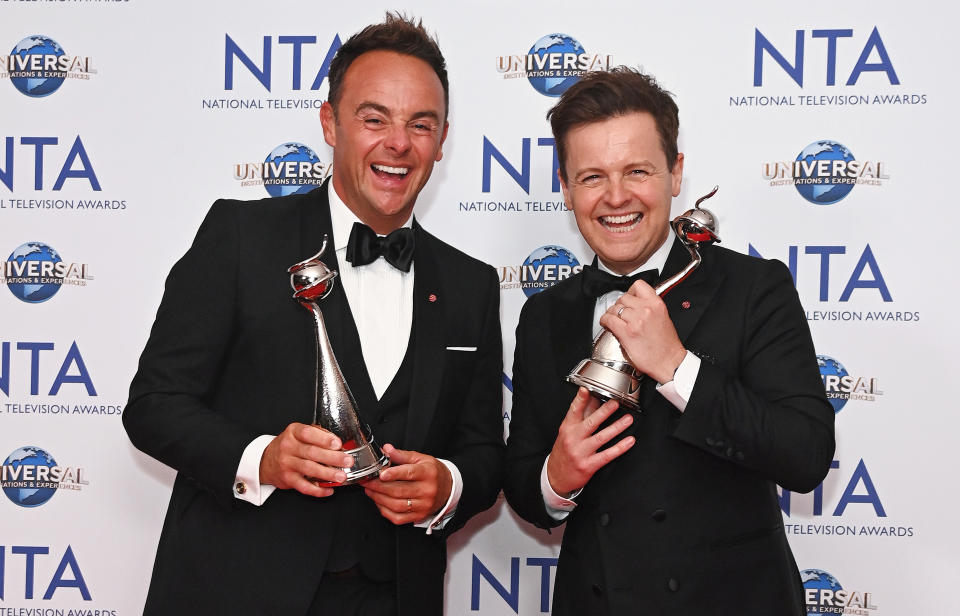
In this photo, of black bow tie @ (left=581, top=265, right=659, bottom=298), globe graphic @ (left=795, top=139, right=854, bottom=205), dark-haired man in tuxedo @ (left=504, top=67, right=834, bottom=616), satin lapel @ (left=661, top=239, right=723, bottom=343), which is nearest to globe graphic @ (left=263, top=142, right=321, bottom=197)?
dark-haired man in tuxedo @ (left=504, top=67, right=834, bottom=616)

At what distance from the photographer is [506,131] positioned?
2775 mm

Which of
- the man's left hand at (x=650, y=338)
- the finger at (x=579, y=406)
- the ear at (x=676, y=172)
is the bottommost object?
the finger at (x=579, y=406)

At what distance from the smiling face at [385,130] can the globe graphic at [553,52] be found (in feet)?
2.61

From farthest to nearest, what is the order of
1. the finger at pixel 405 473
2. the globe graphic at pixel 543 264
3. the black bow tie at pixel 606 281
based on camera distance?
the globe graphic at pixel 543 264 < the black bow tie at pixel 606 281 < the finger at pixel 405 473

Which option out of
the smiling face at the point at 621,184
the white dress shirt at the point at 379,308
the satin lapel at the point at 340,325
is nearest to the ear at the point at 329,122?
the white dress shirt at the point at 379,308

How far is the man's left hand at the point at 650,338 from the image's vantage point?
1644 mm

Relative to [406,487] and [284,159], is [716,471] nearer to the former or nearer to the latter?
[406,487]

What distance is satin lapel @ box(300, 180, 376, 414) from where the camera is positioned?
72.2 inches

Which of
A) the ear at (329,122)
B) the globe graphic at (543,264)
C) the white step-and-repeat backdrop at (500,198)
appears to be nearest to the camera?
the ear at (329,122)

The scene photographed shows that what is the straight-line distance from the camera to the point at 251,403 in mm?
1855

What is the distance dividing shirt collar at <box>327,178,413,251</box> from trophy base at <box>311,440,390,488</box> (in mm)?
582

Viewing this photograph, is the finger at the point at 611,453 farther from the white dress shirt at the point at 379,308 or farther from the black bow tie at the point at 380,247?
the black bow tie at the point at 380,247

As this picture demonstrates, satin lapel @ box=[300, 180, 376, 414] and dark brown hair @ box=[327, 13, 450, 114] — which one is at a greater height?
dark brown hair @ box=[327, 13, 450, 114]

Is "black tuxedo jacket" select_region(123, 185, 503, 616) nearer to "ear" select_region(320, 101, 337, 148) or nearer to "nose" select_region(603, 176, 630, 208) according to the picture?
"ear" select_region(320, 101, 337, 148)
